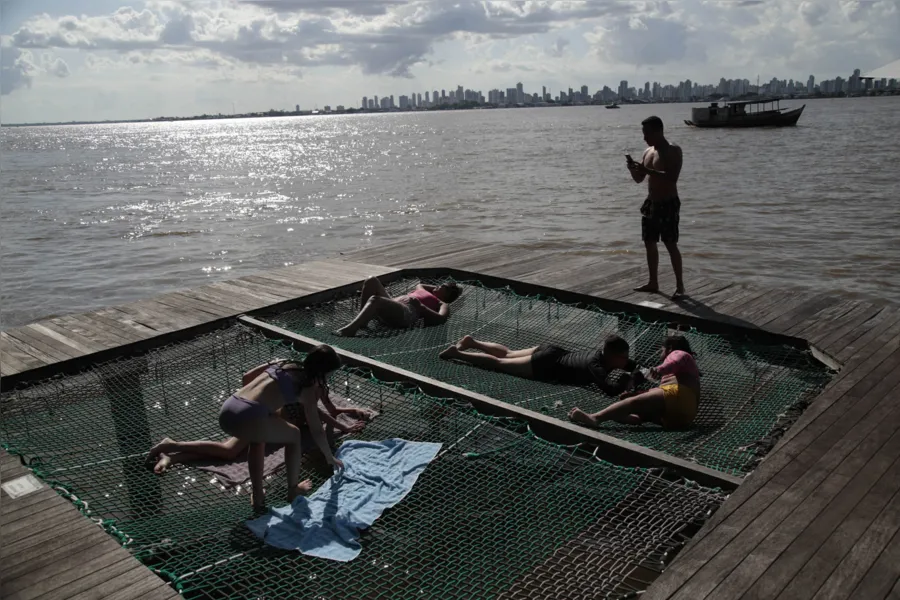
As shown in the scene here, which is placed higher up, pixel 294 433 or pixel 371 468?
pixel 294 433

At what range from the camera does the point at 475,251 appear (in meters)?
11.6

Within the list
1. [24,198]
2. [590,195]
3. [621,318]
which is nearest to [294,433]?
[621,318]

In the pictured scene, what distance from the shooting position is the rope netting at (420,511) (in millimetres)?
4188

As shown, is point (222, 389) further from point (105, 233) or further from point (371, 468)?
point (105, 233)

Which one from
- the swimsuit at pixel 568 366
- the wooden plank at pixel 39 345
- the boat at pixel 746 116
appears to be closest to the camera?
the swimsuit at pixel 568 366

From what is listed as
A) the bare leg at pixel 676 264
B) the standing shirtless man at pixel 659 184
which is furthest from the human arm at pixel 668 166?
the bare leg at pixel 676 264

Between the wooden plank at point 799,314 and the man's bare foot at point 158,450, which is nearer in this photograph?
the man's bare foot at point 158,450

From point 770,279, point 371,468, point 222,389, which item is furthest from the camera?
point 770,279

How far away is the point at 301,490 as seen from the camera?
16.5ft

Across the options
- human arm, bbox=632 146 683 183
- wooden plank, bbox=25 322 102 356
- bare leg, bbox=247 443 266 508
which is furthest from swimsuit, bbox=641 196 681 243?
wooden plank, bbox=25 322 102 356

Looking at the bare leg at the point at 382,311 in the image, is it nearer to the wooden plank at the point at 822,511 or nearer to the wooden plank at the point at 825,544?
the wooden plank at the point at 822,511

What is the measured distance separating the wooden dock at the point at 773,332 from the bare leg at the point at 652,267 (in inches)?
8.4

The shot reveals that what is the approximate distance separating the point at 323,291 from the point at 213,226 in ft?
51.1

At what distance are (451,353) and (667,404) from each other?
2.42 metres
